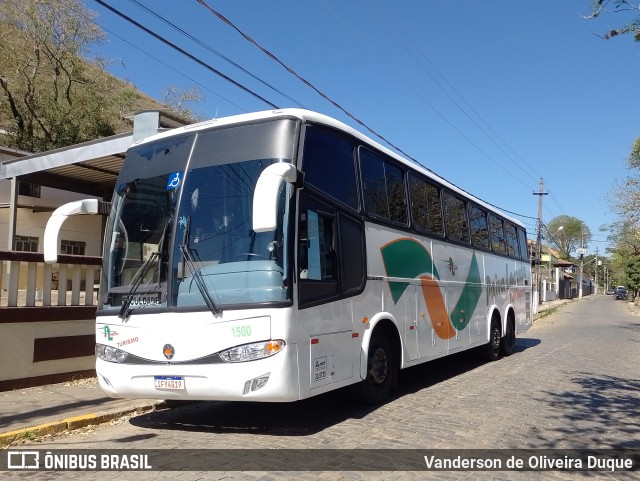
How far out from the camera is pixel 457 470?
492 centimetres

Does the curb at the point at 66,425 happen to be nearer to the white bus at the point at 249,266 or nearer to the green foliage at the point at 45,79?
the white bus at the point at 249,266

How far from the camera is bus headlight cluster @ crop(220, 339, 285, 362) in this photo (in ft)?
17.4

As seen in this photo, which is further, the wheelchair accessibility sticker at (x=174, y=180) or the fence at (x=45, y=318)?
the fence at (x=45, y=318)

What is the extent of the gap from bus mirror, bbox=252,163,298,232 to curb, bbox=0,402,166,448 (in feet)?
11.1

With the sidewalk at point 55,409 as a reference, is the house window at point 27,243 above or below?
above

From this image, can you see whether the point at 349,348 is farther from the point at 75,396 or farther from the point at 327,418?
the point at 75,396

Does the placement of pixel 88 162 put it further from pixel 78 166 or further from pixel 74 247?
pixel 74 247

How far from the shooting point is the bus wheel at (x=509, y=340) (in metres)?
13.5

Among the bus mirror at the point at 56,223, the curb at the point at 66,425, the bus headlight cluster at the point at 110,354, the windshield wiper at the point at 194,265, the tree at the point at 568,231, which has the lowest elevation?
the curb at the point at 66,425

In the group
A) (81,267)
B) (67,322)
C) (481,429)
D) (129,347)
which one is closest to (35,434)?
(129,347)

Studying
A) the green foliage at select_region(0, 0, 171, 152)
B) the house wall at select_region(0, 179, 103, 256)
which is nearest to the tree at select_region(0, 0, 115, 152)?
the green foliage at select_region(0, 0, 171, 152)

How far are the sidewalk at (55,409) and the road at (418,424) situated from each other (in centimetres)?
18

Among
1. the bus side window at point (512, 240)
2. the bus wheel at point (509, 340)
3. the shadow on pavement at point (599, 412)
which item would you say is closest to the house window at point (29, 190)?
the bus side window at point (512, 240)

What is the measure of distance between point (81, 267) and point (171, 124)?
13.8ft
